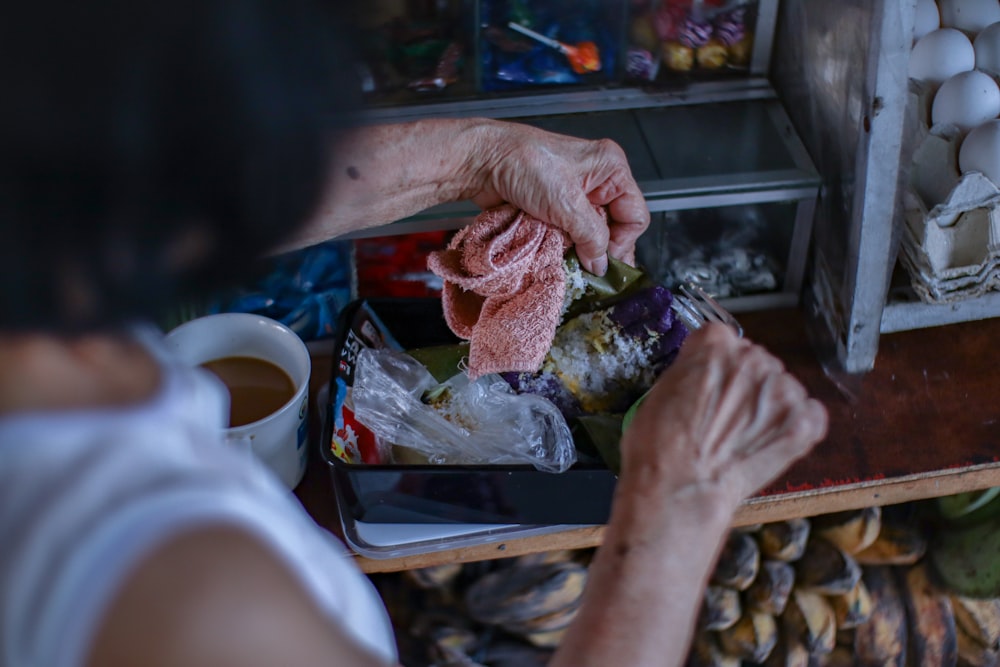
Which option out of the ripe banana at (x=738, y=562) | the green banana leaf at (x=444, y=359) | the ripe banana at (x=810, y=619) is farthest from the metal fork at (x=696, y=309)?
the ripe banana at (x=810, y=619)

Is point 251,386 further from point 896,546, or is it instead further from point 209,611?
point 896,546

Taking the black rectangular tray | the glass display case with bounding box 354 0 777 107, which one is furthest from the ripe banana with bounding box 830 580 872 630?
the glass display case with bounding box 354 0 777 107

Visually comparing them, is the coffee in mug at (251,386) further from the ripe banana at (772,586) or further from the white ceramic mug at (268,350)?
the ripe banana at (772,586)

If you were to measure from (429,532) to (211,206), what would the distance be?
693 mm

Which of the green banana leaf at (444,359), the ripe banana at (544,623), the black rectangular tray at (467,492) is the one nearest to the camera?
the black rectangular tray at (467,492)

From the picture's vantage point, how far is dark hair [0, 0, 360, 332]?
0.41 metres

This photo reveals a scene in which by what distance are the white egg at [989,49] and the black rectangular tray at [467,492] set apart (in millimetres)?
758

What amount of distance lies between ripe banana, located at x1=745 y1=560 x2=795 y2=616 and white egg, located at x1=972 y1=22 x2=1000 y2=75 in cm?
76

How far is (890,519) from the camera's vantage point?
145 centimetres

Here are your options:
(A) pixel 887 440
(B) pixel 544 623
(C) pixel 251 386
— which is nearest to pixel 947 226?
(A) pixel 887 440

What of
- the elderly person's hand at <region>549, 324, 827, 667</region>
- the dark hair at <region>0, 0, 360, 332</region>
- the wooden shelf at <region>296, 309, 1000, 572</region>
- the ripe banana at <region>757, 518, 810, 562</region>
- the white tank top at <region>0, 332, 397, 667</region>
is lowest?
the ripe banana at <region>757, 518, 810, 562</region>

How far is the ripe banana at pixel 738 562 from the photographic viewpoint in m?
1.41

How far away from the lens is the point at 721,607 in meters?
1.43

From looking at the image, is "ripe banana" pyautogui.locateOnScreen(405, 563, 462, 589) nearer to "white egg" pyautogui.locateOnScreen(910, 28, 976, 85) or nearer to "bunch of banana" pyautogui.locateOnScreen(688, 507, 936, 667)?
"bunch of banana" pyautogui.locateOnScreen(688, 507, 936, 667)
